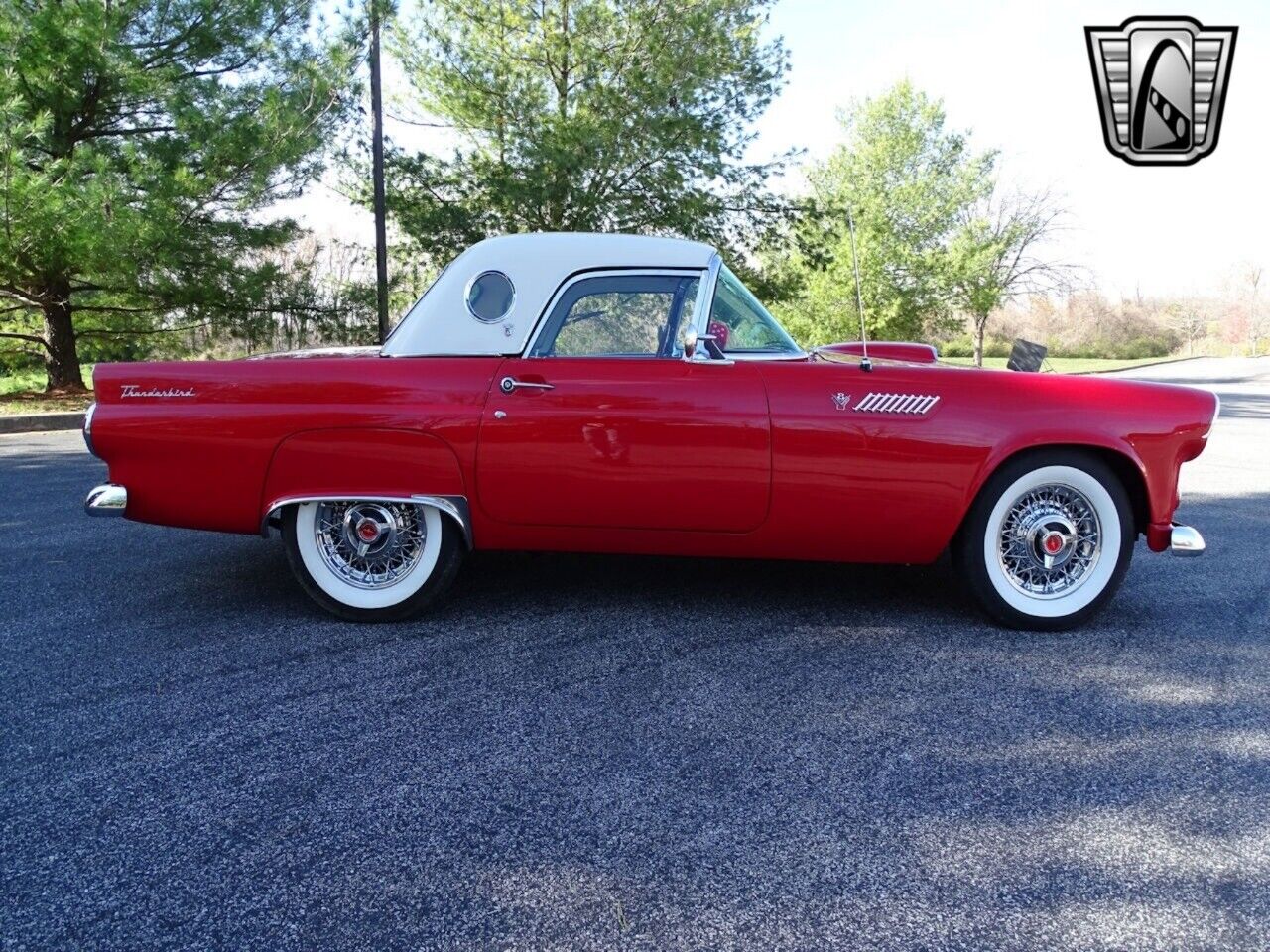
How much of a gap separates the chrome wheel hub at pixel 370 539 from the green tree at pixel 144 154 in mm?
10179

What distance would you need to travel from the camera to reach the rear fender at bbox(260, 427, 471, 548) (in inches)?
137

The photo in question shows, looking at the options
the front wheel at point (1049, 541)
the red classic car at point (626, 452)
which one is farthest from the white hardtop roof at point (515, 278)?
the front wheel at point (1049, 541)

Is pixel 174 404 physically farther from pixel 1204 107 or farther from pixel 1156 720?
pixel 1204 107

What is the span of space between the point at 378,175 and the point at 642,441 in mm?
13303

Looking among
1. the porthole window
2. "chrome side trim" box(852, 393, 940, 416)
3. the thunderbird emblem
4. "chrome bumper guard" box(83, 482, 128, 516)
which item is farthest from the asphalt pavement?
the thunderbird emblem

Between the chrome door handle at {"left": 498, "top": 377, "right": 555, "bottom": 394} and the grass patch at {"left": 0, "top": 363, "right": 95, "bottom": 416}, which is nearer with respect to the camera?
the chrome door handle at {"left": 498, "top": 377, "right": 555, "bottom": 394}

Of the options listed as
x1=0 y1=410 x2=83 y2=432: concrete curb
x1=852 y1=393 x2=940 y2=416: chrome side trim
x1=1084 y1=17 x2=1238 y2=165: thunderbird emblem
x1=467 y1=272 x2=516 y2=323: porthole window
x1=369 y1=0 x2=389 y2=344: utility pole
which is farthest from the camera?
x1=369 y1=0 x2=389 y2=344: utility pole

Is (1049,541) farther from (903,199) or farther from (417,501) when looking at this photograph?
(903,199)

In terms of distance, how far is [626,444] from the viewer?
11.3ft

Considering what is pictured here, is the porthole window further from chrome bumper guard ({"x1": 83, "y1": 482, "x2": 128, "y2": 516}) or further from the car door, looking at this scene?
chrome bumper guard ({"x1": 83, "y1": 482, "x2": 128, "y2": 516})

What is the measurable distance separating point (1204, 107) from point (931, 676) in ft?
25.6

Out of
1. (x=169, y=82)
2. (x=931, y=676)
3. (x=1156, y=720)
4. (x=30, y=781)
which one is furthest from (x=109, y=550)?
(x=169, y=82)

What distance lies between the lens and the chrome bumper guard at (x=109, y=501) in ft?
11.5

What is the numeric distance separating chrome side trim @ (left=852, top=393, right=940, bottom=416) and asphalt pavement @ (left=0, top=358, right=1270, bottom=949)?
901mm
